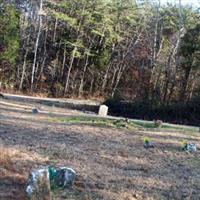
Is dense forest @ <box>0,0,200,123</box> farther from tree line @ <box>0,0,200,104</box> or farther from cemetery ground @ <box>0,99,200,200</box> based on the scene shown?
cemetery ground @ <box>0,99,200,200</box>

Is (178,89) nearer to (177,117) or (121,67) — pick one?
(121,67)

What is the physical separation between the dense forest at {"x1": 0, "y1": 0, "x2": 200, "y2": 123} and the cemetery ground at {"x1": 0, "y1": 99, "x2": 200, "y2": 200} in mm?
22151

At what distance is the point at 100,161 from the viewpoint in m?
7.04

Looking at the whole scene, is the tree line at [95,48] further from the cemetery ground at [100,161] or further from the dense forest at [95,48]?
the cemetery ground at [100,161]

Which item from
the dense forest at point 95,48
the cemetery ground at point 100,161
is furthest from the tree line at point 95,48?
the cemetery ground at point 100,161

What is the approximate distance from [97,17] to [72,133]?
2576cm

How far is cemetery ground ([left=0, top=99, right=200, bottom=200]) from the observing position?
5316 millimetres

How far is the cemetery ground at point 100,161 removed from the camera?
17.4 feet

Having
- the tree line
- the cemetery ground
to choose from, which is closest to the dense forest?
the tree line

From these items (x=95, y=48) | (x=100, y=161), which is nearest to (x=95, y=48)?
(x=95, y=48)

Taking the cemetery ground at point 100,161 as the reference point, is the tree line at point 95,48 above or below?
above

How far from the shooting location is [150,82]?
1388 inches

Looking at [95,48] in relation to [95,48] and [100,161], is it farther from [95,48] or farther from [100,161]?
[100,161]

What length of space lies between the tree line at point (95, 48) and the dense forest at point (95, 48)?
64mm
